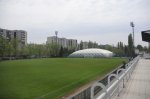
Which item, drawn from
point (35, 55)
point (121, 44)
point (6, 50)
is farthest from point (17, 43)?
point (121, 44)

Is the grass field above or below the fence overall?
below

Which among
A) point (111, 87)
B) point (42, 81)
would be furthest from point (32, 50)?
point (111, 87)

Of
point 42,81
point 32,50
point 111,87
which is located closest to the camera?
point 111,87

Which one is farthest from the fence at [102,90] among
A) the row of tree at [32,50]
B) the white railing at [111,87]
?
the row of tree at [32,50]

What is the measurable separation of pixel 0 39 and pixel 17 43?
14654mm

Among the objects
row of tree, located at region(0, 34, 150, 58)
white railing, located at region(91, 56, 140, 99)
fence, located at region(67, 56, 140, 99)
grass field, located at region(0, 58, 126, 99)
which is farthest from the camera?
row of tree, located at region(0, 34, 150, 58)

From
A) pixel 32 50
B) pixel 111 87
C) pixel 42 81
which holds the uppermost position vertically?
pixel 32 50

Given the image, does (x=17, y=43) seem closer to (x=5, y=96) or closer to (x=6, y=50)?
(x=6, y=50)

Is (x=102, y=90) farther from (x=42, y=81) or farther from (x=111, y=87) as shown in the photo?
(x=42, y=81)

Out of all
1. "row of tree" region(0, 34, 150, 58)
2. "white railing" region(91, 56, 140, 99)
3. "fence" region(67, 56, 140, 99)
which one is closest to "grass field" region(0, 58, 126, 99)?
"white railing" region(91, 56, 140, 99)

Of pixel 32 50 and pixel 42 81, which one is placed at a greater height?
pixel 32 50

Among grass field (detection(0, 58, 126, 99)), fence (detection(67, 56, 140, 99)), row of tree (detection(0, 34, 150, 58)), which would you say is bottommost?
grass field (detection(0, 58, 126, 99))

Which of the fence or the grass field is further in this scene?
the grass field

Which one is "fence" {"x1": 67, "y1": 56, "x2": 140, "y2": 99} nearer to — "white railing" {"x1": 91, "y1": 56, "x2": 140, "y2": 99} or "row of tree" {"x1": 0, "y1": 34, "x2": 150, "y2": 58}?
"white railing" {"x1": 91, "y1": 56, "x2": 140, "y2": 99}
